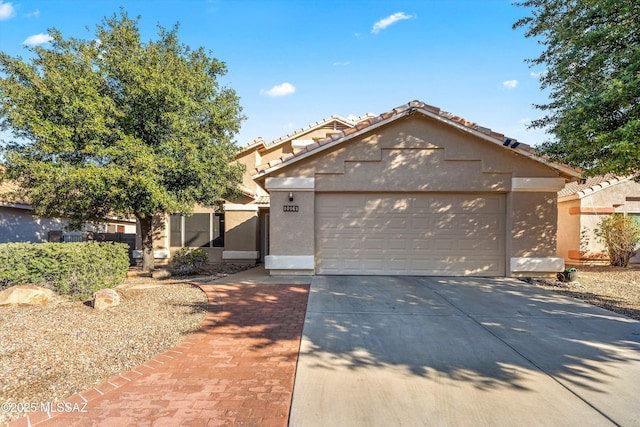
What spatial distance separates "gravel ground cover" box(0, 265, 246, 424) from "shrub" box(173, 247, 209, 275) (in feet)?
11.8

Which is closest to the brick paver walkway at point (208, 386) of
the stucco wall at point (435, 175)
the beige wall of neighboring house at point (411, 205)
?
the beige wall of neighboring house at point (411, 205)

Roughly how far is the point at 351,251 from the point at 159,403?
697 cm

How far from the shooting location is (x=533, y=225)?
9.27 m

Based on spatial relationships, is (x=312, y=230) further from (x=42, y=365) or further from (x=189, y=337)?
(x=42, y=365)

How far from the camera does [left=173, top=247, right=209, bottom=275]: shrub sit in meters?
10.8

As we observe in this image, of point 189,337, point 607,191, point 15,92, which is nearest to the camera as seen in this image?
point 189,337

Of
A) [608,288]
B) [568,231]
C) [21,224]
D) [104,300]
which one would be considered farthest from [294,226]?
[21,224]

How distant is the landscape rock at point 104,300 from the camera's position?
6.16 meters

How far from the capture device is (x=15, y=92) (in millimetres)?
8258

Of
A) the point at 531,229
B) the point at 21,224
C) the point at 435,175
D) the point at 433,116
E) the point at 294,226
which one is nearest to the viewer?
the point at 433,116

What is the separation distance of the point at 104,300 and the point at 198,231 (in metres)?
8.10

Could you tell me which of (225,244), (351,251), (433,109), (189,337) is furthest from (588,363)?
(225,244)

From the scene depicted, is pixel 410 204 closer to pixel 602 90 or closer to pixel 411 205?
pixel 411 205

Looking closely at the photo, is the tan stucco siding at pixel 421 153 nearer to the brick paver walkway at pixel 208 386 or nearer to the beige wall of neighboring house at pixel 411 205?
the beige wall of neighboring house at pixel 411 205
